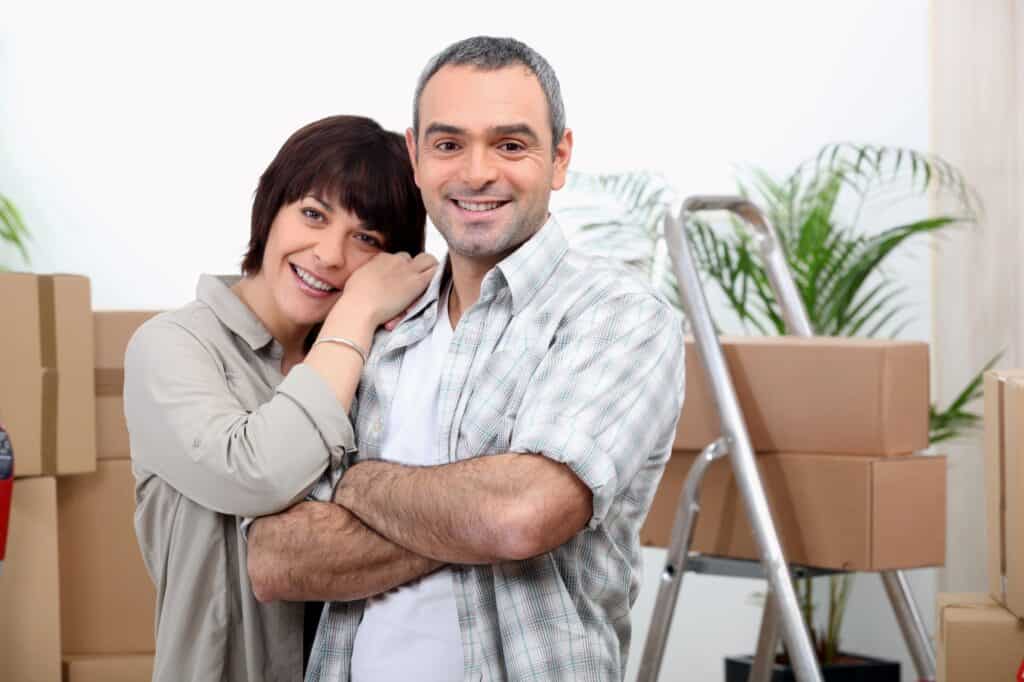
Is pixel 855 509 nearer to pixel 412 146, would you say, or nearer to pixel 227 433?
pixel 412 146

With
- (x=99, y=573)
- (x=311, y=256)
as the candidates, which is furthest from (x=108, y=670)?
(x=311, y=256)

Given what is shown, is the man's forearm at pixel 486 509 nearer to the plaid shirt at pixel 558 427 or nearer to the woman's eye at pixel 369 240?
the plaid shirt at pixel 558 427

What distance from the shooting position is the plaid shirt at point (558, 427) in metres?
1.48

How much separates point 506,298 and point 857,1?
2589mm

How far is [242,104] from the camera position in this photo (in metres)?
4.08

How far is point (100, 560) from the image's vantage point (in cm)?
264

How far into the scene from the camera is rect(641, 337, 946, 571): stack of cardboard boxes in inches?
92.4

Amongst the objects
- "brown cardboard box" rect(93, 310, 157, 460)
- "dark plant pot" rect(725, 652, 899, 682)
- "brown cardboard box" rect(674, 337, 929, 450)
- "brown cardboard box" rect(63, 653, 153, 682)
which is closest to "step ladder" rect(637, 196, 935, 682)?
"brown cardboard box" rect(674, 337, 929, 450)

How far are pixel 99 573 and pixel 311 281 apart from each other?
113 cm

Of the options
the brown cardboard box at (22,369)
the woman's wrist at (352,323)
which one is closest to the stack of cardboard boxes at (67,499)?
the brown cardboard box at (22,369)

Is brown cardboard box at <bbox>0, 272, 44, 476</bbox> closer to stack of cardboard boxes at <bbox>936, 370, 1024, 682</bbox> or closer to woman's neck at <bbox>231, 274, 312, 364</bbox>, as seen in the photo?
woman's neck at <bbox>231, 274, 312, 364</bbox>

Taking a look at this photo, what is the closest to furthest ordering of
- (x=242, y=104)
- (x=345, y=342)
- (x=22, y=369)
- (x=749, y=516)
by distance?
1. (x=345, y=342)
2. (x=749, y=516)
3. (x=22, y=369)
4. (x=242, y=104)

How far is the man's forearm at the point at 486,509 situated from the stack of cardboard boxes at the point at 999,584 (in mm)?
769

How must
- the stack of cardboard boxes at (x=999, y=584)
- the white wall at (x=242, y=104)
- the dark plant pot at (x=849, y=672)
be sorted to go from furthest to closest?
the white wall at (x=242, y=104)
the dark plant pot at (x=849, y=672)
the stack of cardboard boxes at (x=999, y=584)
